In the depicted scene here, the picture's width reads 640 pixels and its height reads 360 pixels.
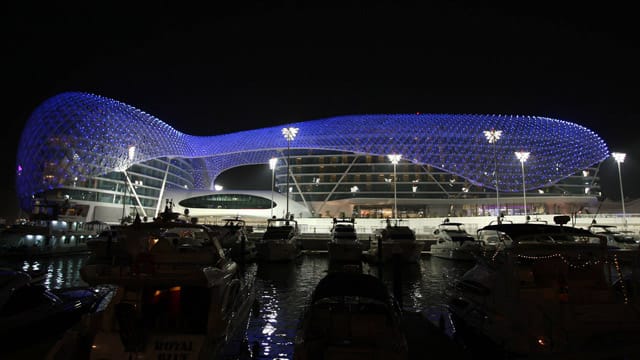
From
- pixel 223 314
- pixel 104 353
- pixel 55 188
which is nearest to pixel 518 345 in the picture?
pixel 223 314

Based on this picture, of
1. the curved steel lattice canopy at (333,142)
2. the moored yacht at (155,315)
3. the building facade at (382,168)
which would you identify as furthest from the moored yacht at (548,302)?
the curved steel lattice canopy at (333,142)

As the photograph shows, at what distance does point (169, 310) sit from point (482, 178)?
77823 mm

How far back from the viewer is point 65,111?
63.5 metres

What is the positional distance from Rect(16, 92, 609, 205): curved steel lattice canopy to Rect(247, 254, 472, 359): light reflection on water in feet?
163

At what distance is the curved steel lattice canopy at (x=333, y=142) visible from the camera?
202 ft

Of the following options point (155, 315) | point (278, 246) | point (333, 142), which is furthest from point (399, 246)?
point (333, 142)

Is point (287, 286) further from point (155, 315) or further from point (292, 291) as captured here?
point (155, 315)

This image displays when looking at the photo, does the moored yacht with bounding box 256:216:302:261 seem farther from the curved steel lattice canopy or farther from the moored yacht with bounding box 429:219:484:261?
the curved steel lattice canopy

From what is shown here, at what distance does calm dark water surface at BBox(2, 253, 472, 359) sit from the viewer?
9.73 m

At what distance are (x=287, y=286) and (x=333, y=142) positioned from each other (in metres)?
64.9

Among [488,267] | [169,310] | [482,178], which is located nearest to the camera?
[169,310]

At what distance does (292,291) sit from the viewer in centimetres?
1582

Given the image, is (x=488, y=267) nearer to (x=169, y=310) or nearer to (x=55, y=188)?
(x=169, y=310)

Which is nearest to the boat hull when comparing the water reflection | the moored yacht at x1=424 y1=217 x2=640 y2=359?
the water reflection
